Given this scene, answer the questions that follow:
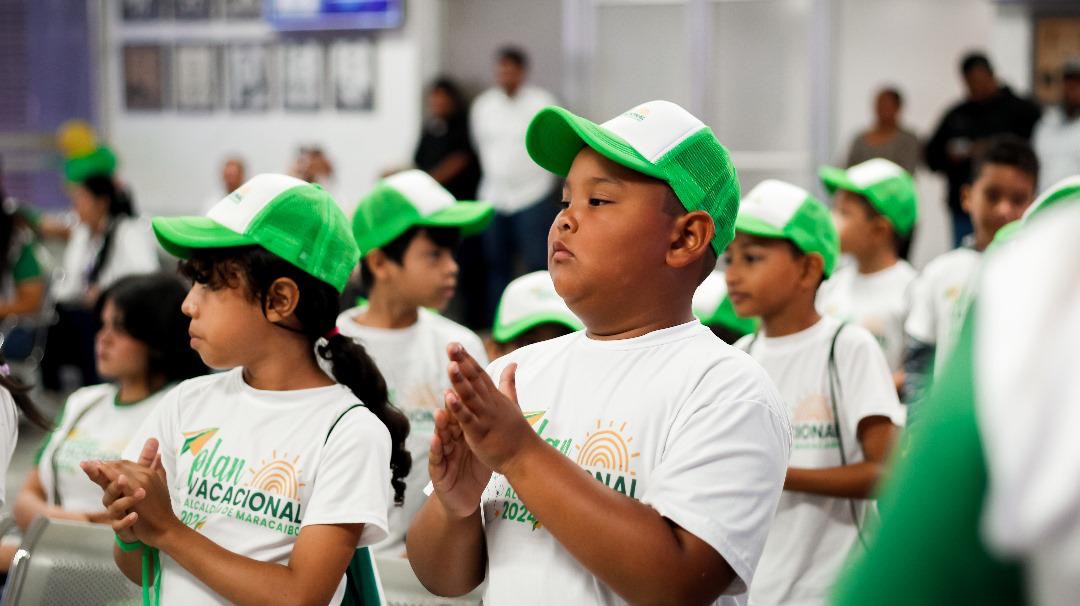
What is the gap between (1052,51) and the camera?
9.59 meters

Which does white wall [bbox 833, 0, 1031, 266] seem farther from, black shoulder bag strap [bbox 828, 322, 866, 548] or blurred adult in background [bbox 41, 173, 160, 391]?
black shoulder bag strap [bbox 828, 322, 866, 548]

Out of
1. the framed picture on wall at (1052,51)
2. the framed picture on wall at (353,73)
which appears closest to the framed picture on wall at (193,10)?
the framed picture on wall at (353,73)

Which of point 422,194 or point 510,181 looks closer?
point 422,194

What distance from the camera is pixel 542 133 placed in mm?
1837

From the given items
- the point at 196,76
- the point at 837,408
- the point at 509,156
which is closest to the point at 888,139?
the point at 509,156

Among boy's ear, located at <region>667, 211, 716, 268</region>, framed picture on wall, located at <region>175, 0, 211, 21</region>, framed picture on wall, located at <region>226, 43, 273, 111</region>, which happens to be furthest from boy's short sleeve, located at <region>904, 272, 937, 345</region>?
framed picture on wall, located at <region>175, 0, 211, 21</region>

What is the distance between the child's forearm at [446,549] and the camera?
173cm

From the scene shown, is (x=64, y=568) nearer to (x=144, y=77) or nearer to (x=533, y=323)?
(x=533, y=323)

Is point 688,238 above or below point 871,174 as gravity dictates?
above

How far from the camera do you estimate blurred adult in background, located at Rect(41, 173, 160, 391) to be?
722 centimetres

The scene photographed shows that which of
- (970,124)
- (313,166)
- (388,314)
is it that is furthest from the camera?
(313,166)

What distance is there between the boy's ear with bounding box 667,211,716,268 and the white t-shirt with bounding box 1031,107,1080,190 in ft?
24.4

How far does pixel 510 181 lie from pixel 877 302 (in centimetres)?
638

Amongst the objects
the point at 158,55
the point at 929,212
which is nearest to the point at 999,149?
the point at 929,212
